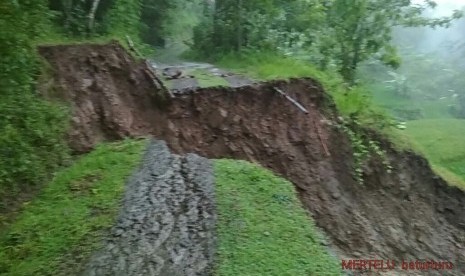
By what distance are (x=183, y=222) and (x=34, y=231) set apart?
1701mm

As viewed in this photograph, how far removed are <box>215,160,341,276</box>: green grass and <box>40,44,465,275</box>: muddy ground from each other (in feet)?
3.59

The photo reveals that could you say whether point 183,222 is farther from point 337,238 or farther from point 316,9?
point 316,9

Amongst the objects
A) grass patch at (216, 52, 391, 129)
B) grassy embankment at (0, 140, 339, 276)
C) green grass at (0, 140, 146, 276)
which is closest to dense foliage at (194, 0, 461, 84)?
grass patch at (216, 52, 391, 129)

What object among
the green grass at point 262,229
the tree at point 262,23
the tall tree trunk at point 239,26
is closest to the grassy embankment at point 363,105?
the tall tree trunk at point 239,26

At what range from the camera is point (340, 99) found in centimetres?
948

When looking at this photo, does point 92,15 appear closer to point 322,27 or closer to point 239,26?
point 239,26

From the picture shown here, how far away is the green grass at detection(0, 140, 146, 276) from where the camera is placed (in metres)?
4.68

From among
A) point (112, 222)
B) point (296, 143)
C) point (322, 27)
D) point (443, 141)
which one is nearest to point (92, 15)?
point (296, 143)

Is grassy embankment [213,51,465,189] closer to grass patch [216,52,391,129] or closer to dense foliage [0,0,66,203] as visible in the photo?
grass patch [216,52,391,129]

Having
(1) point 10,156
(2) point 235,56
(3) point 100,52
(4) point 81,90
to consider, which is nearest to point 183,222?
(1) point 10,156

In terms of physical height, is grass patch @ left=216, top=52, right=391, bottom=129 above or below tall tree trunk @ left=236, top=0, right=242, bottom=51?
below

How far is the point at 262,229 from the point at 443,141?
13049 mm

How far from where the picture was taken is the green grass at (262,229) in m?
5.41

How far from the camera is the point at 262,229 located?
6.03 m
